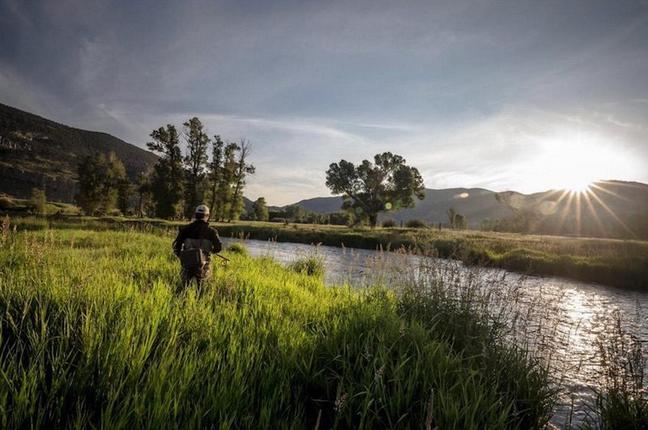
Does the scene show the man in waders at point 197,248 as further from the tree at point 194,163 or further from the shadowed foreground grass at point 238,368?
the tree at point 194,163

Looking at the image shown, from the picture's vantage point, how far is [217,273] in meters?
8.37

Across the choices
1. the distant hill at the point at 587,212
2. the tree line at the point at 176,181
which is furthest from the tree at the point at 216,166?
the distant hill at the point at 587,212

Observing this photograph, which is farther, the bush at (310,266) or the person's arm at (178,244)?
the bush at (310,266)

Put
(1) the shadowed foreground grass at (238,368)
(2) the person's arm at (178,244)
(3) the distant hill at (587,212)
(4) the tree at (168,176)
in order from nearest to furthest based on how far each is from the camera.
→ (1) the shadowed foreground grass at (238,368)
(2) the person's arm at (178,244)
(4) the tree at (168,176)
(3) the distant hill at (587,212)

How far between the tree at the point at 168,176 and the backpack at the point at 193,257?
158ft

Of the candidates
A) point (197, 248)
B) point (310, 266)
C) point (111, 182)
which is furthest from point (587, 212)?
point (197, 248)

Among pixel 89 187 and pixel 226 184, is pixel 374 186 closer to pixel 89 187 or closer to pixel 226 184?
pixel 226 184

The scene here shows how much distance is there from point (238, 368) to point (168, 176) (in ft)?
176

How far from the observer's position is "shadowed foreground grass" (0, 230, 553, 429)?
90.7 inches

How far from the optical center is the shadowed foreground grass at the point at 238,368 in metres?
2.30

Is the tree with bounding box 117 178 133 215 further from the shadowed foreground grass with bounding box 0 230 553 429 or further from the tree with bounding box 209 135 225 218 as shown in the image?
the shadowed foreground grass with bounding box 0 230 553 429

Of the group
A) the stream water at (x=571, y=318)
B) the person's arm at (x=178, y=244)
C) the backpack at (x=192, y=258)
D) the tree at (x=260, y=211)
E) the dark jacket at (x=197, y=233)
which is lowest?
the stream water at (x=571, y=318)

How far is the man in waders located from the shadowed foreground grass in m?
1.17

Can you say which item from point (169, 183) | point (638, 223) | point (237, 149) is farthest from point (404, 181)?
point (638, 223)
